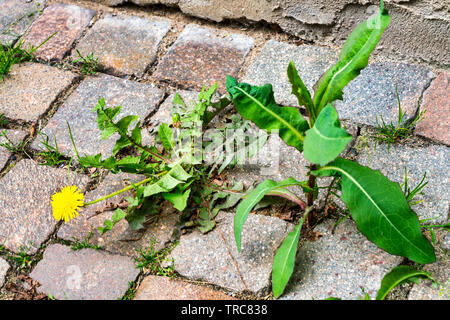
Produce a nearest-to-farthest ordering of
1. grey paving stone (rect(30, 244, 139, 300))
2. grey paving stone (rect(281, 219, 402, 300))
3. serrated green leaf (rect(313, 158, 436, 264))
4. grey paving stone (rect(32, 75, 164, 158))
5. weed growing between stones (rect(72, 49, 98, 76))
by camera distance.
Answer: serrated green leaf (rect(313, 158, 436, 264))
grey paving stone (rect(281, 219, 402, 300))
grey paving stone (rect(30, 244, 139, 300))
grey paving stone (rect(32, 75, 164, 158))
weed growing between stones (rect(72, 49, 98, 76))

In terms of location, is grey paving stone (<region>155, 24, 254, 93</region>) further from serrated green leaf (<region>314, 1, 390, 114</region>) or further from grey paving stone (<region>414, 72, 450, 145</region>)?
grey paving stone (<region>414, 72, 450, 145</region>)

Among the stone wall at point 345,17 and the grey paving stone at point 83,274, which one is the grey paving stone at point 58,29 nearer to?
the stone wall at point 345,17

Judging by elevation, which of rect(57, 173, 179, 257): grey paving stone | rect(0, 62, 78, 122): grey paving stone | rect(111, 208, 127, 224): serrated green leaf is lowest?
rect(57, 173, 179, 257): grey paving stone

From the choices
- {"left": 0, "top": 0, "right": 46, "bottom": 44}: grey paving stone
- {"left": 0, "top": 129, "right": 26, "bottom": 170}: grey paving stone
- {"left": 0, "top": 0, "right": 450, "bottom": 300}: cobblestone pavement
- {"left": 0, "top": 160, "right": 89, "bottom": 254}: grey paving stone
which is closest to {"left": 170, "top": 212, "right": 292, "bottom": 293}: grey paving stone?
{"left": 0, "top": 0, "right": 450, "bottom": 300}: cobblestone pavement

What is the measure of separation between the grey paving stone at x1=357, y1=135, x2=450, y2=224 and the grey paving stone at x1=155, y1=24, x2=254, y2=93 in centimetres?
86

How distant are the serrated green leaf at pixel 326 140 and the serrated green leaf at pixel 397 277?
22.0 inches

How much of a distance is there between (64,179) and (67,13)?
50.8 inches

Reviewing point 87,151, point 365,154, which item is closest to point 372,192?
point 365,154

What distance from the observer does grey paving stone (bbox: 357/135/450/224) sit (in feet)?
6.65

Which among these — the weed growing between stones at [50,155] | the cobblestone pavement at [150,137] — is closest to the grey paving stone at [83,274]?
the cobblestone pavement at [150,137]

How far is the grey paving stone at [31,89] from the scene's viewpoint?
8.82ft

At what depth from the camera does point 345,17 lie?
2643 mm

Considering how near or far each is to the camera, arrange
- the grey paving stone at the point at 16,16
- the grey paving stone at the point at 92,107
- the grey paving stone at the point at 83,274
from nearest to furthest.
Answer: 1. the grey paving stone at the point at 83,274
2. the grey paving stone at the point at 92,107
3. the grey paving stone at the point at 16,16

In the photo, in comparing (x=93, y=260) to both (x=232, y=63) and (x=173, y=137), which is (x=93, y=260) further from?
(x=232, y=63)
